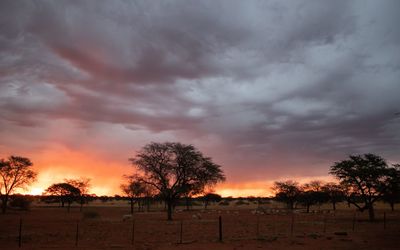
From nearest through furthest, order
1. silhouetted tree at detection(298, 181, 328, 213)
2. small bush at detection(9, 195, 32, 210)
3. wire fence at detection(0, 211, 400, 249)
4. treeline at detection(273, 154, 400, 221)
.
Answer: wire fence at detection(0, 211, 400, 249)
treeline at detection(273, 154, 400, 221)
small bush at detection(9, 195, 32, 210)
silhouetted tree at detection(298, 181, 328, 213)

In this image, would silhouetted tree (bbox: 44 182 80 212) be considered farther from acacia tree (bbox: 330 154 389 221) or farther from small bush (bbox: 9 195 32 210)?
acacia tree (bbox: 330 154 389 221)

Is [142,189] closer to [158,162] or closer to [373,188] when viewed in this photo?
[158,162]

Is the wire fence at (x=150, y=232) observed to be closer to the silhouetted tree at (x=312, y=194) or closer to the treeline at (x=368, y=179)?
the treeline at (x=368, y=179)

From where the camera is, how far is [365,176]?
5284 cm

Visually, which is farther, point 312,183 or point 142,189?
point 312,183

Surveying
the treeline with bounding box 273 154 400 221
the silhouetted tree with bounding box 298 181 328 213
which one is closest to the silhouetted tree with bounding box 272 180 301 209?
the silhouetted tree with bounding box 298 181 328 213

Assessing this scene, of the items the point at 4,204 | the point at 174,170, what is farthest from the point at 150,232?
the point at 4,204

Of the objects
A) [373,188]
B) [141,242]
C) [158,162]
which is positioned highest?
[158,162]

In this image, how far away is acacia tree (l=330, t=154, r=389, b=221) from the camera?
52406 millimetres

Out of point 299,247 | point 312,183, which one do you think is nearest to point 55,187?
point 312,183

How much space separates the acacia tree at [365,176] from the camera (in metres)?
52.4

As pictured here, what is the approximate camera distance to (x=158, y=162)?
198ft

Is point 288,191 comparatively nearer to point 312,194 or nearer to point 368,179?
point 312,194

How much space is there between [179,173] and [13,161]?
4495 centimetres
